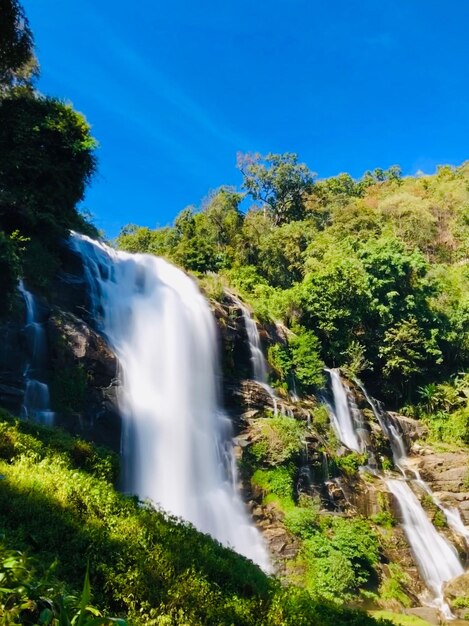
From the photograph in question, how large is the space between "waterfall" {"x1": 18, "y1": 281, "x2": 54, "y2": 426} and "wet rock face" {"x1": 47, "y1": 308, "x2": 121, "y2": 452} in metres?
0.24

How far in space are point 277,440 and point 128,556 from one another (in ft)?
41.4

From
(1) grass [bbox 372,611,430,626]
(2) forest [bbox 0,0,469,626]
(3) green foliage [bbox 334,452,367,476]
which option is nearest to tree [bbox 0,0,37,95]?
(2) forest [bbox 0,0,469,626]

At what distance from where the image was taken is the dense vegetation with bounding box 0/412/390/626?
4566 millimetres

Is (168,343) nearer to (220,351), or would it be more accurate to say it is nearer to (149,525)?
(220,351)

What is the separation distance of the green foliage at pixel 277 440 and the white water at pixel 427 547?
4.57m

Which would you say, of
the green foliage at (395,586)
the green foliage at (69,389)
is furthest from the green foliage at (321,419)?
the green foliage at (69,389)

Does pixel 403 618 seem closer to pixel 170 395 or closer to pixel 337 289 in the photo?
pixel 170 395

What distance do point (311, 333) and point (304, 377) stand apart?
352 cm

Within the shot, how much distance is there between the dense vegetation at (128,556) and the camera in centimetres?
457

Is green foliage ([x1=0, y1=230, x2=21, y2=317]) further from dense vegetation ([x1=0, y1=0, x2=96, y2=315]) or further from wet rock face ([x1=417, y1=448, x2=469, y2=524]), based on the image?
wet rock face ([x1=417, y1=448, x2=469, y2=524])

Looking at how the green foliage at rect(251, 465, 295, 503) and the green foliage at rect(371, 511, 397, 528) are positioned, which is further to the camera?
the green foliage at rect(371, 511, 397, 528)

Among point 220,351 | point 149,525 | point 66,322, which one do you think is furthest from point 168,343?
point 149,525

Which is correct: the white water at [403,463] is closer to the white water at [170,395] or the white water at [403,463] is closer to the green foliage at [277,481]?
the green foliage at [277,481]

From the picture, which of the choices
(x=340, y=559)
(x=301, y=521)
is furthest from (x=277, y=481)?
(x=340, y=559)
